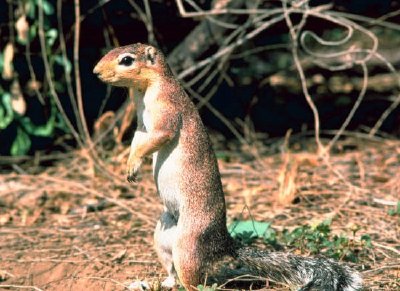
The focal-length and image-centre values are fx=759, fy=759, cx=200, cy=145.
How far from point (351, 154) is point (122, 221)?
7.68 ft

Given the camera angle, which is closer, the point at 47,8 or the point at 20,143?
the point at 47,8

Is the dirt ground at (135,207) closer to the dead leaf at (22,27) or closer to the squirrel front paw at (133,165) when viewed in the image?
the squirrel front paw at (133,165)

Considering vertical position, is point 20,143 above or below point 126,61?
below

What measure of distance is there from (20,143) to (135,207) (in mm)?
1642

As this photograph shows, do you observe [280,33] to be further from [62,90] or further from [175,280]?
[175,280]

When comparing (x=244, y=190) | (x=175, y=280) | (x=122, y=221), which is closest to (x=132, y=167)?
(x=175, y=280)

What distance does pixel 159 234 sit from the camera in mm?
3787

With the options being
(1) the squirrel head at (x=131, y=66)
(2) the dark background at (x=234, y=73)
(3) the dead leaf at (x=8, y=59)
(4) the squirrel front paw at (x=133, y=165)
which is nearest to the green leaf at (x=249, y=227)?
(4) the squirrel front paw at (x=133, y=165)

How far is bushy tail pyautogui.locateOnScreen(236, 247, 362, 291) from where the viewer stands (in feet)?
11.6

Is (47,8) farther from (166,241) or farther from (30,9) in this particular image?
(166,241)

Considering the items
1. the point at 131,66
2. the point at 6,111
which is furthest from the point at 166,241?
the point at 6,111

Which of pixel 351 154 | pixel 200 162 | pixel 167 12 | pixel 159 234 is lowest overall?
pixel 351 154

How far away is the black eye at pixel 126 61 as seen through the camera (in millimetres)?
3645

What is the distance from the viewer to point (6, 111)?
6.41 metres
